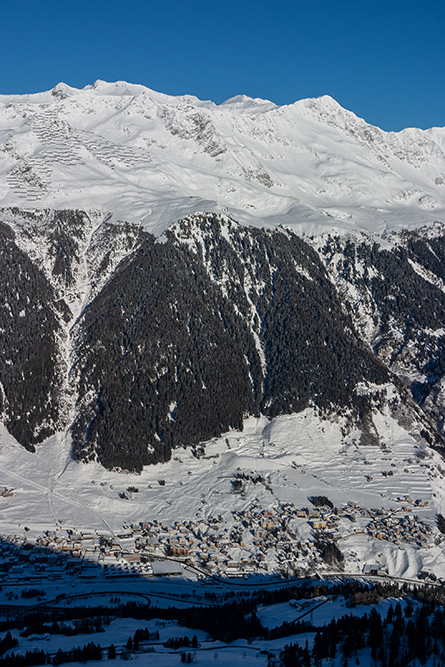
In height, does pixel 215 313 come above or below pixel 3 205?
below

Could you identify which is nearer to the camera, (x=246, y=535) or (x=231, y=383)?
(x=246, y=535)

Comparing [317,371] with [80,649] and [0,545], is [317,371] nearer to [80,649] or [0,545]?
[0,545]

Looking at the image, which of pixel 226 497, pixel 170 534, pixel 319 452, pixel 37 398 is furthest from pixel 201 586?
pixel 37 398

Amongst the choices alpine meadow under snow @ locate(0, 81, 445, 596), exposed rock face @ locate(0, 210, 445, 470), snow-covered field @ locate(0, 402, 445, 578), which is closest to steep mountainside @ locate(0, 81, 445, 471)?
exposed rock face @ locate(0, 210, 445, 470)

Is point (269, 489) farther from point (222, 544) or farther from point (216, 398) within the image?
point (216, 398)

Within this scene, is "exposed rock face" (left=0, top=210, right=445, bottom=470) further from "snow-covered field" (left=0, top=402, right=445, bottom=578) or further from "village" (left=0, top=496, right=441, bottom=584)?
"village" (left=0, top=496, right=441, bottom=584)

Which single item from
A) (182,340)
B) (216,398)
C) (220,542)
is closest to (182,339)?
(182,340)
